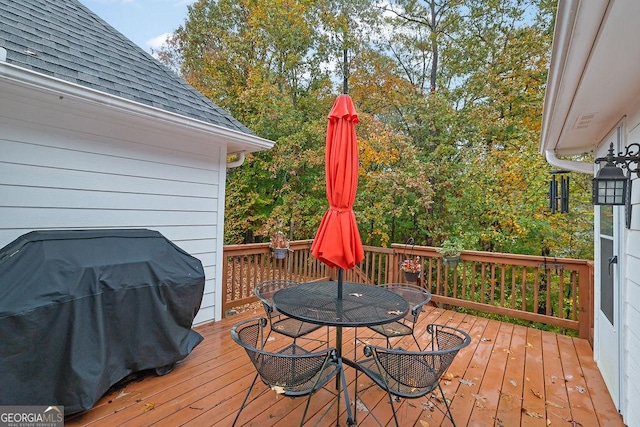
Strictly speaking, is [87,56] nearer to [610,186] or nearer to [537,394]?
[610,186]

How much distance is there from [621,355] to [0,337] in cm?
402

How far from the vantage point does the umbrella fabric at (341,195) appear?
2221mm

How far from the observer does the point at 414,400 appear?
242 centimetres

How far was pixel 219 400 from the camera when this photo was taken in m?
2.37

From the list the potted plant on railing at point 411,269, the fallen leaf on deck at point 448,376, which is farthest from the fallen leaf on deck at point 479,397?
the potted plant on railing at point 411,269

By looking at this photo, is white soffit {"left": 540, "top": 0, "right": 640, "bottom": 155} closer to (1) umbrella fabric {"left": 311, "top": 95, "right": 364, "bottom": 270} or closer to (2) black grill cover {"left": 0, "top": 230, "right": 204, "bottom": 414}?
(1) umbrella fabric {"left": 311, "top": 95, "right": 364, "bottom": 270}

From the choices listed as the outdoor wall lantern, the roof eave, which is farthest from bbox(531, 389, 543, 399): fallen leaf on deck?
the roof eave

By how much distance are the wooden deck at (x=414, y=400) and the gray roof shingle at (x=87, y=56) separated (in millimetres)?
2574

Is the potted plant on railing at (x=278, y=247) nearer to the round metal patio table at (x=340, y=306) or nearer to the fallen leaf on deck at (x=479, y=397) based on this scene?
the round metal patio table at (x=340, y=306)

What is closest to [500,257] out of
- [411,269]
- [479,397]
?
[411,269]

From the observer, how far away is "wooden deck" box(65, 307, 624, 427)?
216cm

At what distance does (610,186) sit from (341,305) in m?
1.90

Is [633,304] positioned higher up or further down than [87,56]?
further down

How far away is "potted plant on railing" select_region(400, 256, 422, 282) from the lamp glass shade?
2772mm
